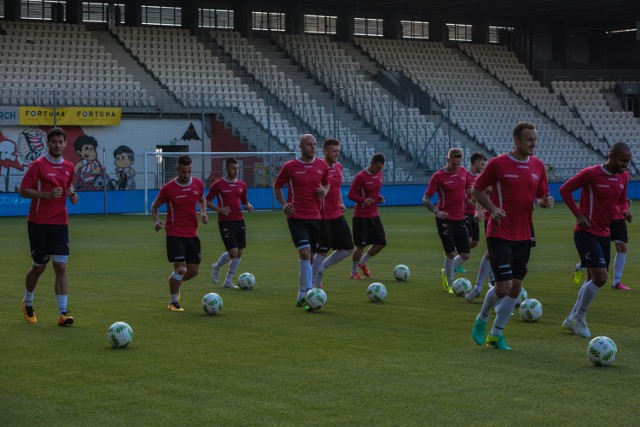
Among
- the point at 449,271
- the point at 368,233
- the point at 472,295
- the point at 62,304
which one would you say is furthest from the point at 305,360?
the point at 368,233

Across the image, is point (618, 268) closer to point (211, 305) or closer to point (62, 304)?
point (211, 305)

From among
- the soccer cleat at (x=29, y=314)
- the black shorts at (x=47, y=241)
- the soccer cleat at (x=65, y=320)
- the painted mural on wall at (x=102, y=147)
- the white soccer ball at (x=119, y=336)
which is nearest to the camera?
the white soccer ball at (x=119, y=336)

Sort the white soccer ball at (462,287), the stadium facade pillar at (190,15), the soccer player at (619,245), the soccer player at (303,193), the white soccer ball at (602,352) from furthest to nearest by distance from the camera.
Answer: the stadium facade pillar at (190,15) < the soccer player at (619,245) < the white soccer ball at (462,287) < the soccer player at (303,193) < the white soccer ball at (602,352)

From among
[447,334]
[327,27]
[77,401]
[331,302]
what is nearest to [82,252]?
[331,302]

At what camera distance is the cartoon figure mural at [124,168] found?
40.4 metres

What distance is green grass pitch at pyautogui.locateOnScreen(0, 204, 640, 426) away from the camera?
7613 mm

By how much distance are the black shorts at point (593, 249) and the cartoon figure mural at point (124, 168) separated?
30.7 meters

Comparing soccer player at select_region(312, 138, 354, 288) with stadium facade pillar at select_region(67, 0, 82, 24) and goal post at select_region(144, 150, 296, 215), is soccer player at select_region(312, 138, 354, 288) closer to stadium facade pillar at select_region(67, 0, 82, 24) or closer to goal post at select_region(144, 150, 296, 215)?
goal post at select_region(144, 150, 296, 215)

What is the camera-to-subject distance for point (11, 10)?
47.5 m

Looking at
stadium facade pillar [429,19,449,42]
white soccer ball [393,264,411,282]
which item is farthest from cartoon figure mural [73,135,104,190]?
white soccer ball [393,264,411,282]

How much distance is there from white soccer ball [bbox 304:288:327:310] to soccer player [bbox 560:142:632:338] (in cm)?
313

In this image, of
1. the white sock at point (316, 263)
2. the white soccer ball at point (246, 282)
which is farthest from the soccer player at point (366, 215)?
the white sock at point (316, 263)

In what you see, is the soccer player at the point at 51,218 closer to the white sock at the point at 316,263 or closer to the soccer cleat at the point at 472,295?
the white sock at the point at 316,263

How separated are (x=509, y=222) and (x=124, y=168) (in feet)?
106
